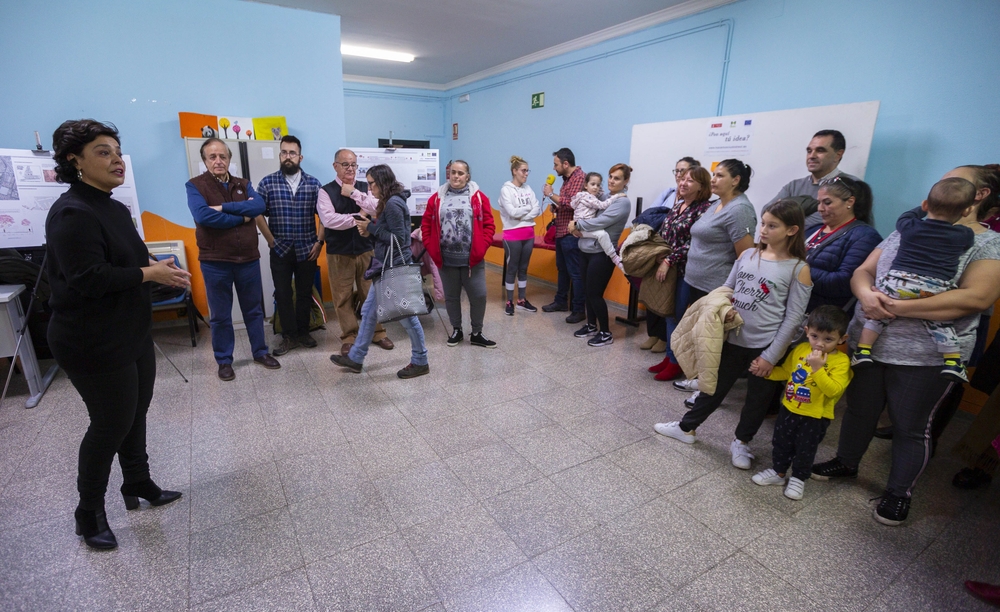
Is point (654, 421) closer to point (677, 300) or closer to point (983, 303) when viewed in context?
point (677, 300)

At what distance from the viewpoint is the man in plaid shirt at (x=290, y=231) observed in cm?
345

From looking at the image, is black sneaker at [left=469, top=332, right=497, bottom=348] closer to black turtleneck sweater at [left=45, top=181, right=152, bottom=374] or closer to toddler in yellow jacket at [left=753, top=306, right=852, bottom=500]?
toddler in yellow jacket at [left=753, top=306, right=852, bottom=500]

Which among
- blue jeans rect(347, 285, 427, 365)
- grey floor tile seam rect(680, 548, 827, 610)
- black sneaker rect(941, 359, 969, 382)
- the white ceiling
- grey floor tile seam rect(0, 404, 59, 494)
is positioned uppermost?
the white ceiling

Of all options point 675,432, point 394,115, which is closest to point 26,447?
point 675,432

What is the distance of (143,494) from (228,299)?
1.53m

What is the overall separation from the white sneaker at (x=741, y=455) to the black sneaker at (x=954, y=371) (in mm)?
885

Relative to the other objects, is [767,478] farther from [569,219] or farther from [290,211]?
[290,211]

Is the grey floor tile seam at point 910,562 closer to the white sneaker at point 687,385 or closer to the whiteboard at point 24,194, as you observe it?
the white sneaker at point 687,385

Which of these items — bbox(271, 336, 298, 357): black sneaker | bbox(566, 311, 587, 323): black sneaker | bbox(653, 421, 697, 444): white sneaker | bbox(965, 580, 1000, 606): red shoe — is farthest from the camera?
bbox(566, 311, 587, 323): black sneaker

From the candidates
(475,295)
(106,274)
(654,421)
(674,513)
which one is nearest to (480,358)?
(475,295)

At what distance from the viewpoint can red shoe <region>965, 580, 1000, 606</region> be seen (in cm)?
160

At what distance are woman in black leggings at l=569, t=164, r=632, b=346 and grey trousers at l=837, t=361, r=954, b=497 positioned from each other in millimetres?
2096

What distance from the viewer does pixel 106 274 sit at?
1526 mm

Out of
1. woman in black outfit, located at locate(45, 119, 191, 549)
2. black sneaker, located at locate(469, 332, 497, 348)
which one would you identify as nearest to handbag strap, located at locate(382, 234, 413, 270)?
black sneaker, located at locate(469, 332, 497, 348)
